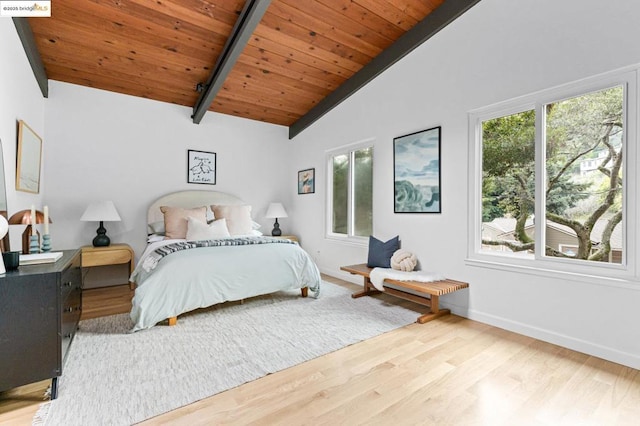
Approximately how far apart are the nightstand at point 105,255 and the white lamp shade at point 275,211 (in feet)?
6.76

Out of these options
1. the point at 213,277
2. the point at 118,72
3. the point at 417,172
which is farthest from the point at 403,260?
the point at 118,72

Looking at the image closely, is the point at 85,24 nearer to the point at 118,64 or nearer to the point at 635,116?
the point at 118,64

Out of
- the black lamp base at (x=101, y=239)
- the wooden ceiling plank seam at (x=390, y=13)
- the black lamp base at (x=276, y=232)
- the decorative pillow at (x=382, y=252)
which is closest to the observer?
the wooden ceiling plank seam at (x=390, y=13)

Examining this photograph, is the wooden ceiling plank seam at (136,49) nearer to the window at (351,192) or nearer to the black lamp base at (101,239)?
the black lamp base at (101,239)

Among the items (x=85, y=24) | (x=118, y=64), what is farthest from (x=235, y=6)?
(x=118, y=64)

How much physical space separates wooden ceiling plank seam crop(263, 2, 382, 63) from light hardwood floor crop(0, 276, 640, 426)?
3102mm

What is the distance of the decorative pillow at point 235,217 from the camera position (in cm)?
429

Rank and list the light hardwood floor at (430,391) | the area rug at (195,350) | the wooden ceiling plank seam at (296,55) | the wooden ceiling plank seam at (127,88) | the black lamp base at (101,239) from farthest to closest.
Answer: the black lamp base at (101,239) < the wooden ceiling plank seam at (127,88) < the wooden ceiling plank seam at (296,55) < the area rug at (195,350) < the light hardwood floor at (430,391)

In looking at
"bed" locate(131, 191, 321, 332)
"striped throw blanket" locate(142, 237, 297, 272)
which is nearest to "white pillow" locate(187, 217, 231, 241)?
"bed" locate(131, 191, 321, 332)

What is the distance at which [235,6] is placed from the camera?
9.41 ft

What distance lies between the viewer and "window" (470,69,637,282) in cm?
212

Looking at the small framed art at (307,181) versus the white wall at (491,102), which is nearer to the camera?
the white wall at (491,102)

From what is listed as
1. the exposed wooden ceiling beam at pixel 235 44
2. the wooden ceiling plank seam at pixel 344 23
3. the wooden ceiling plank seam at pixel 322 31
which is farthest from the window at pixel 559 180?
the exposed wooden ceiling beam at pixel 235 44

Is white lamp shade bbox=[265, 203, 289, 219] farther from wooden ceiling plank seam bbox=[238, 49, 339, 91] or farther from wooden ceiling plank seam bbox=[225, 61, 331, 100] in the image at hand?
wooden ceiling plank seam bbox=[238, 49, 339, 91]
